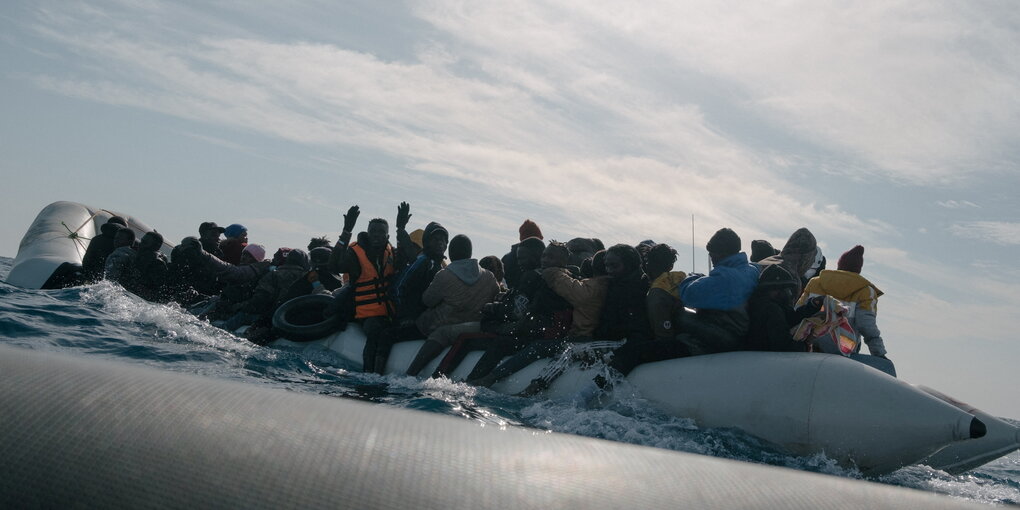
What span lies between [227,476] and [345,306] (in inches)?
333

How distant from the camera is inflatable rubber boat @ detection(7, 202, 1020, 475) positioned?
480cm

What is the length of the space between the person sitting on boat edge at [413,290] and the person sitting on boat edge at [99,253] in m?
5.59

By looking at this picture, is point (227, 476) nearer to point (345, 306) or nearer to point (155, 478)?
point (155, 478)

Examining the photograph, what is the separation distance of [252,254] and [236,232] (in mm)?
1437

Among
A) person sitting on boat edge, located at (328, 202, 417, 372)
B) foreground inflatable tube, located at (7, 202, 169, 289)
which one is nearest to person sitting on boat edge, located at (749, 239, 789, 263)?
person sitting on boat edge, located at (328, 202, 417, 372)

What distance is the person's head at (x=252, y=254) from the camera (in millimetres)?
11812

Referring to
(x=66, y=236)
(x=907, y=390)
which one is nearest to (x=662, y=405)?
(x=907, y=390)

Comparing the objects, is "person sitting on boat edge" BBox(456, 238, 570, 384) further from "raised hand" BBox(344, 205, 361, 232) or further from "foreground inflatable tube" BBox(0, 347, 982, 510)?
"foreground inflatable tube" BBox(0, 347, 982, 510)

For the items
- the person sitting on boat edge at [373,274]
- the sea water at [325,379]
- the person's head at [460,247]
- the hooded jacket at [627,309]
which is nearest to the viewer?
the sea water at [325,379]

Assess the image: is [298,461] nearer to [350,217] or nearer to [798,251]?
[798,251]

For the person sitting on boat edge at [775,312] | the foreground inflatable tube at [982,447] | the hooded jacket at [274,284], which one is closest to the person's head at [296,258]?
the hooded jacket at [274,284]

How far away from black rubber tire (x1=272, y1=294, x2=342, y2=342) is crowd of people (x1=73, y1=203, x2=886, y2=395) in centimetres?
20

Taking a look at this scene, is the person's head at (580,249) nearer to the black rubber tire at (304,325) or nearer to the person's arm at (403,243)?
the person's arm at (403,243)

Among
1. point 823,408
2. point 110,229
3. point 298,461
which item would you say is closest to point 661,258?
point 823,408
